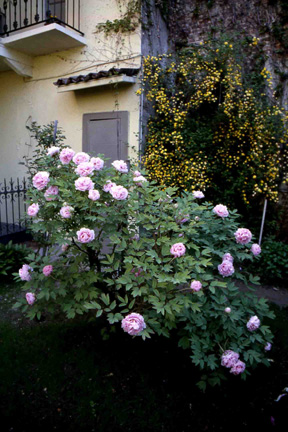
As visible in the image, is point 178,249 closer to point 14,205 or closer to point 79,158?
point 79,158

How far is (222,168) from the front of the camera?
567 cm

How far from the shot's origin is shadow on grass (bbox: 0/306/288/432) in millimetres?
2240

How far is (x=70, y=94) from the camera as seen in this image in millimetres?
6477

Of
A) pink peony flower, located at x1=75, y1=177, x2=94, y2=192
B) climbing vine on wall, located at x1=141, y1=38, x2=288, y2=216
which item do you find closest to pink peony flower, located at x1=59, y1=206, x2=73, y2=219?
pink peony flower, located at x1=75, y1=177, x2=94, y2=192

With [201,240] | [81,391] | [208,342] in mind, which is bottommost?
[81,391]

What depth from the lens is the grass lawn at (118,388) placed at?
2240 millimetres

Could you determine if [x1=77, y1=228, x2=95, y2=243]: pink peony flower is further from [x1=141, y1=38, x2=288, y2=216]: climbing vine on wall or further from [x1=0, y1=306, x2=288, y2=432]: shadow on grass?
[x1=141, y1=38, x2=288, y2=216]: climbing vine on wall

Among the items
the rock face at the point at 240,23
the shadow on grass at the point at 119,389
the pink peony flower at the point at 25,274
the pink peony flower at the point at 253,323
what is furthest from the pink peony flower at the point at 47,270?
the rock face at the point at 240,23

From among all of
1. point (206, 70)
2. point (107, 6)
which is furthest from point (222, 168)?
point (107, 6)

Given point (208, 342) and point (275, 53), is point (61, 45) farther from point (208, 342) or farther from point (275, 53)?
point (208, 342)

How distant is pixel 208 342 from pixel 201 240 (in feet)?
2.58

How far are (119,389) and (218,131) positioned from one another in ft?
15.1

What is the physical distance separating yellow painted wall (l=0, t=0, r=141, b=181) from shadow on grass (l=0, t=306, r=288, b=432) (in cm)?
398

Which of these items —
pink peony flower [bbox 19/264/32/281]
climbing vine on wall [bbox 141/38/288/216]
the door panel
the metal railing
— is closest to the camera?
pink peony flower [bbox 19/264/32/281]
